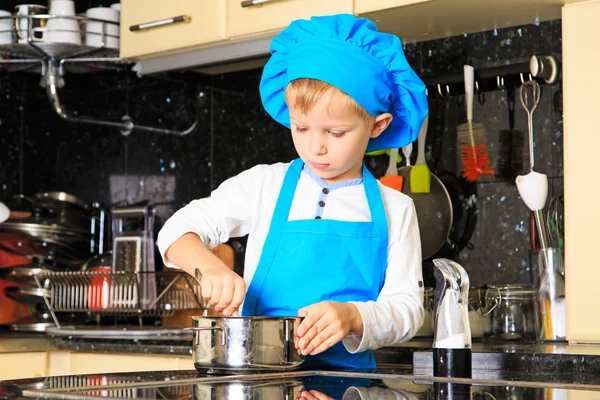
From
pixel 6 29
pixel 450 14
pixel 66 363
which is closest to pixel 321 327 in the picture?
pixel 450 14

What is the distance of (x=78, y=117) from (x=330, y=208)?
128 cm

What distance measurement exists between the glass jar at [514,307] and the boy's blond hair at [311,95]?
2.04ft

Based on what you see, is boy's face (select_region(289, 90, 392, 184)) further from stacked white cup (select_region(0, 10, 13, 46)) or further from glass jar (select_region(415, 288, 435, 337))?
stacked white cup (select_region(0, 10, 13, 46))

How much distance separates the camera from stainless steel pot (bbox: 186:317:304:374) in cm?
96

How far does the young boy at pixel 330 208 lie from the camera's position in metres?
1.15

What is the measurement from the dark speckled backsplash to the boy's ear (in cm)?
61

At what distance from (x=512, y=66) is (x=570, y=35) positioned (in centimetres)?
25

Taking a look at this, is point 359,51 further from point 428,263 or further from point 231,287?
point 428,263

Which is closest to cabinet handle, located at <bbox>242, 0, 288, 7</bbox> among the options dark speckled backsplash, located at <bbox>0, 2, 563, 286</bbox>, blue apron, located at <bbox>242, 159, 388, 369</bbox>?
dark speckled backsplash, located at <bbox>0, 2, 563, 286</bbox>

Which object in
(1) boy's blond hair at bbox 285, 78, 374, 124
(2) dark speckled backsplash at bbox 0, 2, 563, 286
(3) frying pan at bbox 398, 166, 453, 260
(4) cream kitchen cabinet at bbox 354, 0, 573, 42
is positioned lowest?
(3) frying pan at bbox 398, 166, 453, 260

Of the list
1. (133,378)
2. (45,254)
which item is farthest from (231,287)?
(45,254)

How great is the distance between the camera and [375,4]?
5.49 feet

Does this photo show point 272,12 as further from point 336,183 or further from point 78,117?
point 78,117

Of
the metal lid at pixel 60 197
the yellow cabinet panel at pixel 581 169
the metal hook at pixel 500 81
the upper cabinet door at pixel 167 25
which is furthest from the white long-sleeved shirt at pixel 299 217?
Answer: the metal lid at pixel 60 197
